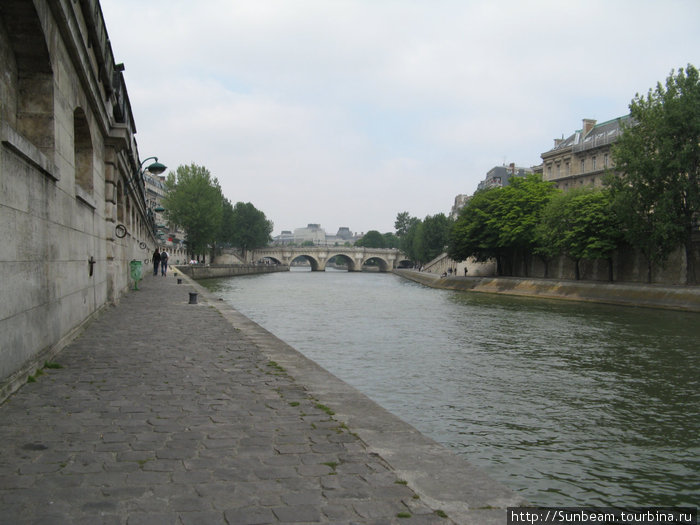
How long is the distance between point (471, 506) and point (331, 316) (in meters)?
20.9

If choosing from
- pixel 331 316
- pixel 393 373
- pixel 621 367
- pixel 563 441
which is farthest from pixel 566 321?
pixel 563 441

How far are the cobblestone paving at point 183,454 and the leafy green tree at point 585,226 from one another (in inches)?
1432

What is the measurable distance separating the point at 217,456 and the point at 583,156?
68.1 metres

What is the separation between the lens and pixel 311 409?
615 centimetres

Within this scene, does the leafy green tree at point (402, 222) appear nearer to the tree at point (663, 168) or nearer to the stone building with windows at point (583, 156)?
the stone building with windows at point (583, 156)

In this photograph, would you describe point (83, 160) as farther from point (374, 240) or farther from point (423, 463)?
point (374, 240)

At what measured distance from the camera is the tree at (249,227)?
390ft

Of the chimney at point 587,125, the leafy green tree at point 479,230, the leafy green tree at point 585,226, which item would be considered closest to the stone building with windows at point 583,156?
the chimney at point 587,125

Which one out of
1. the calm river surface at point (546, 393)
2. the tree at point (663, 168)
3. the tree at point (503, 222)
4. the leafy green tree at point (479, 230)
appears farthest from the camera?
the leafy green tree at point (479, 230)

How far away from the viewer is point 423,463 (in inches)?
179

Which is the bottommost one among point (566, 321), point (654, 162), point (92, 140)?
point (566, 321)

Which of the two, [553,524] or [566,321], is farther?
[566,321]

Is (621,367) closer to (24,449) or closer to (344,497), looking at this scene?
(344,497)

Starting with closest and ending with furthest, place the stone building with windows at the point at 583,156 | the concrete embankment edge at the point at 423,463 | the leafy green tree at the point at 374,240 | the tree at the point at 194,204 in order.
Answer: the concrete embankment edge at the point at 423,463 < the stone building with windows at the point at 583,156 < the tree at the point at 194,204 < the leafy green tree at the point at 374,240
